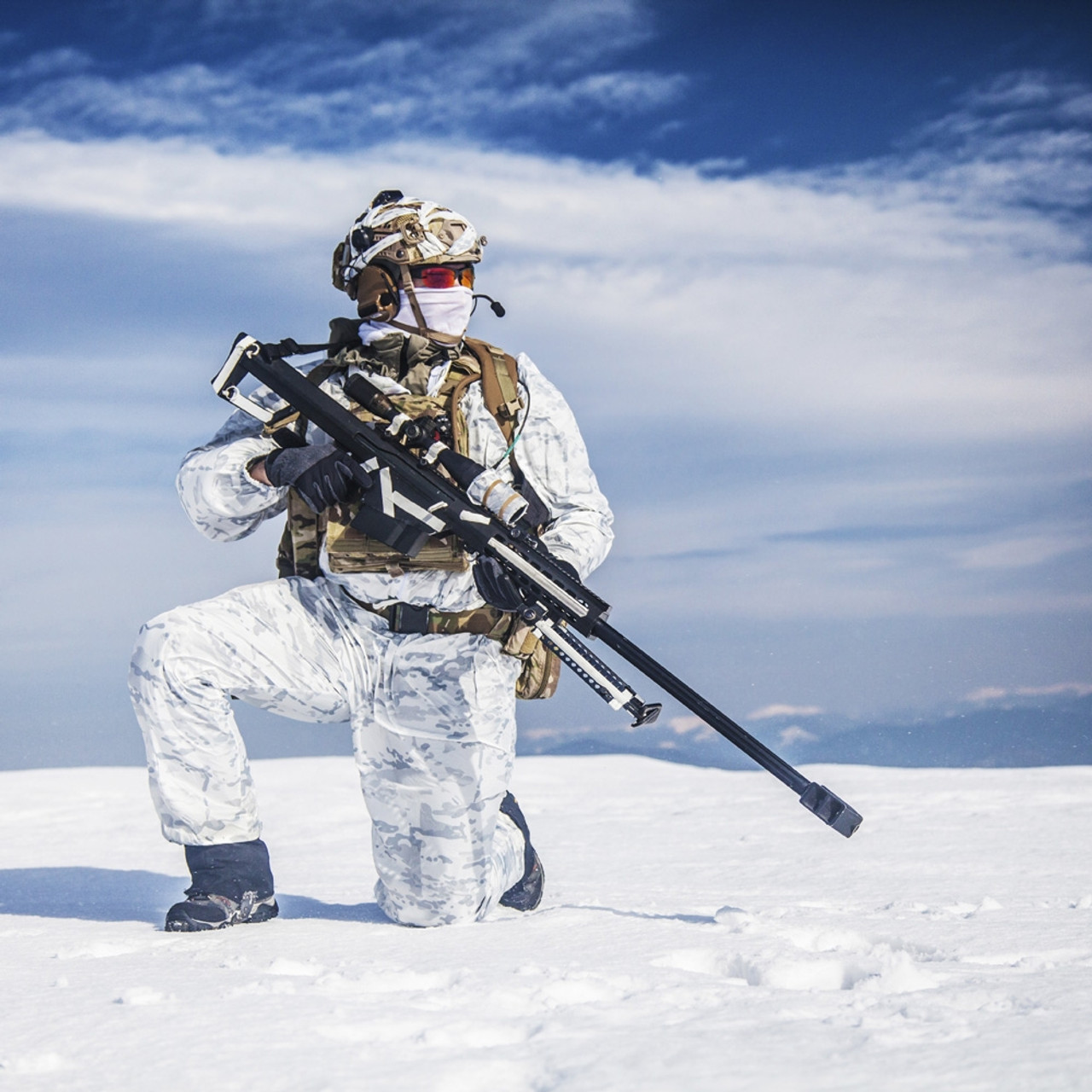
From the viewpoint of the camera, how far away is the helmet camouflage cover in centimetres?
396

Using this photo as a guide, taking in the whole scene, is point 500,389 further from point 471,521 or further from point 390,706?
point 390,706

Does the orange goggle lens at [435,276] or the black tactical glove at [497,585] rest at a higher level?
the orange goggle lens at [435,276]

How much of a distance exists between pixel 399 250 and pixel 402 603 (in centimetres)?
117

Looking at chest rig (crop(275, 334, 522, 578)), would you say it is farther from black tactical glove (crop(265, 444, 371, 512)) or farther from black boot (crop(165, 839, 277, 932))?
black boot (crop(165, 839, 277, 932))

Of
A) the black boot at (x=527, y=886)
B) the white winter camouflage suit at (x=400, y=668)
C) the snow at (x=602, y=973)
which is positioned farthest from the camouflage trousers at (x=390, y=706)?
the snow at (x=602, y=973)

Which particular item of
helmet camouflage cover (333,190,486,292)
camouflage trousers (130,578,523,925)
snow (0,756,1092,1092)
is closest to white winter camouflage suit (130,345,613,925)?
camouflage trousers (130,578,523,925)

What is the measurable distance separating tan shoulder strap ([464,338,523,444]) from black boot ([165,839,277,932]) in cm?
157

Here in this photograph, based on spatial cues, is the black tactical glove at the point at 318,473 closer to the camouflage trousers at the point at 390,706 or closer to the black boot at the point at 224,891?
the camouflage trousers at the point at 390,706

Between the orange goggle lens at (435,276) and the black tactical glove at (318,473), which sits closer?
the black tactical glove at (318,473)

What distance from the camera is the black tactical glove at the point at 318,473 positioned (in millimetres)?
3678

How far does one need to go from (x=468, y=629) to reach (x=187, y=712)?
918 millimetres

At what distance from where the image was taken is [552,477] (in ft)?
13.2

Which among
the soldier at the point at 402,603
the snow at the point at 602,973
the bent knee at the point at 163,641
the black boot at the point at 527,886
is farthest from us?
the black boot at the point at 527,886

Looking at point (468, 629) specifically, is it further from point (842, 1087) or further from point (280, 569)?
point (842, 1087)
